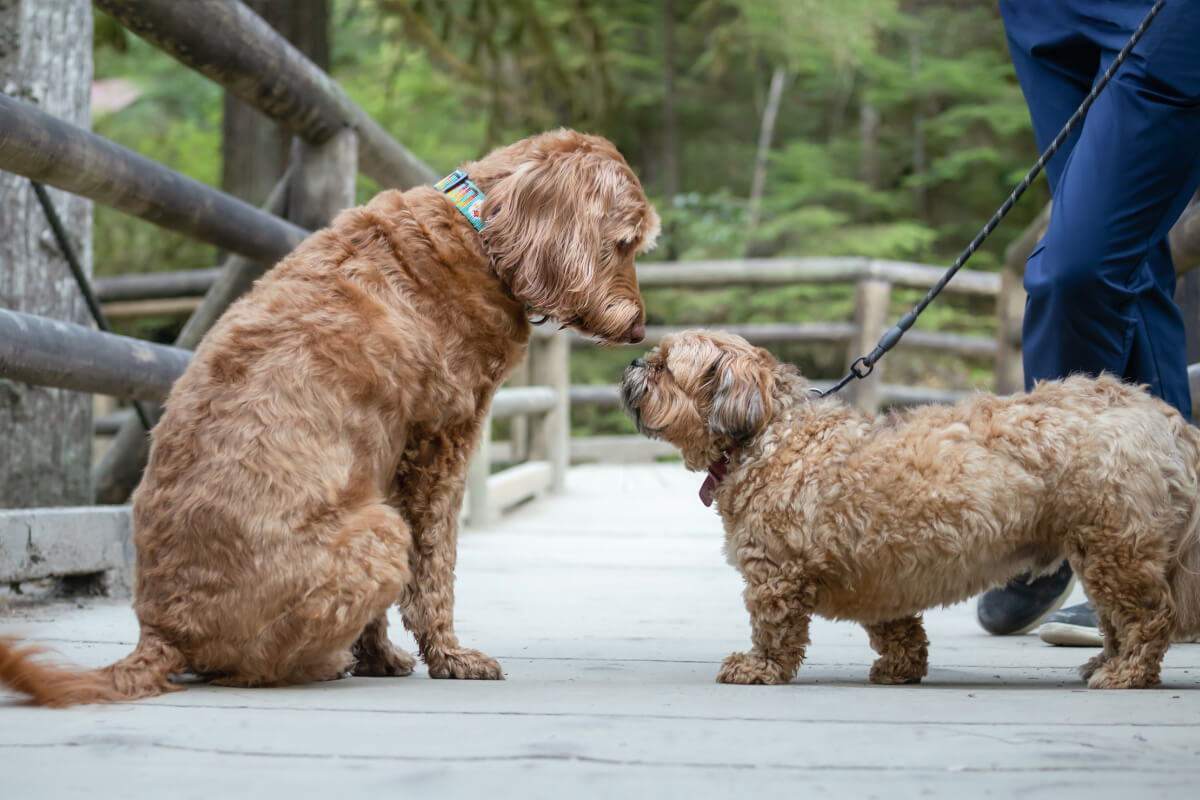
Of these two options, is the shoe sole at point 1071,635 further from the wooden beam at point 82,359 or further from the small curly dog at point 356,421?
the wooden beam at point 82,359

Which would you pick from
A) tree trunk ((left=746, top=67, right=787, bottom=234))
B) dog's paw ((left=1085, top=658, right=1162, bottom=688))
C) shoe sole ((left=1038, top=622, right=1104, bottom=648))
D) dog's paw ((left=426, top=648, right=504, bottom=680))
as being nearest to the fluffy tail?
dog's paw ((left=1085, top=658, right=1162, bottom=688))

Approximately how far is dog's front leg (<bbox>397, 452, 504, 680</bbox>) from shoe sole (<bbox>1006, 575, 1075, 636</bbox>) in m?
1.64

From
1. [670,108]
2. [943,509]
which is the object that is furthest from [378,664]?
[670,108]

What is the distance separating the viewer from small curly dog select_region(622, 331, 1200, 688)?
228 cm

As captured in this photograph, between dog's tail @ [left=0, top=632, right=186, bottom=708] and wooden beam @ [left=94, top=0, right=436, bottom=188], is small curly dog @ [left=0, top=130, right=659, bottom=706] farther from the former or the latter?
wooden beam @ [left=94, top=0, right=436, bottom=188]

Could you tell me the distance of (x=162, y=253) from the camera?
1149cm

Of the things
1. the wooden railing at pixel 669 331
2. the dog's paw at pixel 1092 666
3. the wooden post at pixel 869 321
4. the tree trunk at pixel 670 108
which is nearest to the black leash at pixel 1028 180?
the dog's paw at pixel 1092 666

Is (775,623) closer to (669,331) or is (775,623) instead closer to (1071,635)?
(1071,635)

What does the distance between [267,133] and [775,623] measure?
300 inches

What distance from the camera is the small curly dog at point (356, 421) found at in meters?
2.15

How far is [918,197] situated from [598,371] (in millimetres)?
6962

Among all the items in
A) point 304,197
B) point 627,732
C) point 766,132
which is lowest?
point 627,732

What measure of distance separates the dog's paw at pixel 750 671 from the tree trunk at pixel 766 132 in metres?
14.2

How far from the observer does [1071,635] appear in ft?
9.63
